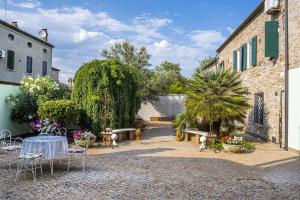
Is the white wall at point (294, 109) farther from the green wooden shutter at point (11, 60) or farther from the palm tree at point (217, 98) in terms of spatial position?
the green wooden shutter at point (11, 60)

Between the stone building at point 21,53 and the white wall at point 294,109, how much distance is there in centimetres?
1504

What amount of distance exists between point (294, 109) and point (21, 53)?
62.6ft

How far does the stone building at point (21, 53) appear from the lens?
2133cm

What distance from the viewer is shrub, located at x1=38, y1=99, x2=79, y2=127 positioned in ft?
43.8

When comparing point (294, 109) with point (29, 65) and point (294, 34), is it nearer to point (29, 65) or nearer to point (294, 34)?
point (294, 34)

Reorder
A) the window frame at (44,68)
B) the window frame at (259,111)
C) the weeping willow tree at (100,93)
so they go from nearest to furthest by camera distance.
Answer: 1. the weeping willow tree at (100,93)
2. the window frame at (259,111)
3. the window frame at (44,68)

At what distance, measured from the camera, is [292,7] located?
1214cm

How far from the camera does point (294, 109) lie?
11.9 metres

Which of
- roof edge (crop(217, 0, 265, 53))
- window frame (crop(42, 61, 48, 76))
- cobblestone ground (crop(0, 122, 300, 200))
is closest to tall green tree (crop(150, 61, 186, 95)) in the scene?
roof edge (crop(217, 0, 265, 53))

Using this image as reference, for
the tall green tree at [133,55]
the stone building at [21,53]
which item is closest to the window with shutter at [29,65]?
the stone building at [21,53]

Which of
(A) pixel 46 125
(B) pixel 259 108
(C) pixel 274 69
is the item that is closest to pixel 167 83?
(B) pixel 259 108

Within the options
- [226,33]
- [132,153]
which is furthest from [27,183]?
[226,33]

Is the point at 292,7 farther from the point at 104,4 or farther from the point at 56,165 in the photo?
the point at 56,165

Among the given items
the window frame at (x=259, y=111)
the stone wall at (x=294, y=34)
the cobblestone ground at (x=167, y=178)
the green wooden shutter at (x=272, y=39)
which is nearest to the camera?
the cobblestone ground at (x=167, y=178)
